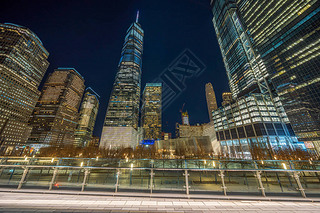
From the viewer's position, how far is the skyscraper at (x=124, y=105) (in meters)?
107

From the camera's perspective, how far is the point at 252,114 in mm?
65125

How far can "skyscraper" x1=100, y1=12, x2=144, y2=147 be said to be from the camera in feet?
350

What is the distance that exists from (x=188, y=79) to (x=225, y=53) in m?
74.4

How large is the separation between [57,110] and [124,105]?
330 feet

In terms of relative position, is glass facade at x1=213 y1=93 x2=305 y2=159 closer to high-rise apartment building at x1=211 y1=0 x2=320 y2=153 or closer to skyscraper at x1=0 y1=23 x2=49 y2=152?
high-rise apartment building at x1=211 y1=0 x2=320 y2=153

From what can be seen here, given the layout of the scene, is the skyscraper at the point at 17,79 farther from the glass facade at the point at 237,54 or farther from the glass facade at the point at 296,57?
the glass facade at the point at 296,57

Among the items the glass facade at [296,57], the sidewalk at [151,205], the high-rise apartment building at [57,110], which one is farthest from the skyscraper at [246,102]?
the high-rise apartment building at [57,110]

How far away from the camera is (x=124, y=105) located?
398 feet

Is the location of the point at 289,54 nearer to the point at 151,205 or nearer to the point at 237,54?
the point at 237,54

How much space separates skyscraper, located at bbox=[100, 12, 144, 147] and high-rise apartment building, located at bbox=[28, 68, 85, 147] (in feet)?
241

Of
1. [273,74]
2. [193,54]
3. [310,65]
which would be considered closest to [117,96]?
[193,54]

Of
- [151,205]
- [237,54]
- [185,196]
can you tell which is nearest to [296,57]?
[237,54]

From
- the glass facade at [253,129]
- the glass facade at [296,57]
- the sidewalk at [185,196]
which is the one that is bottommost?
the sidewalk at [185,196]

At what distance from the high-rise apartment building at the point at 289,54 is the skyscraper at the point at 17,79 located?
685ft
